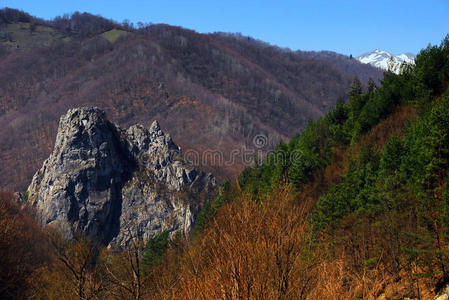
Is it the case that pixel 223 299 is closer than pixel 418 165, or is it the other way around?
pixel 223 299

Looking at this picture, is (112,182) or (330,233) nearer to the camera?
(330,233)

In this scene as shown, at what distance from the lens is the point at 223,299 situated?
300 inches

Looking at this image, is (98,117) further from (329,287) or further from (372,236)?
(329,287)

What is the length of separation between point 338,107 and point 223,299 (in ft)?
153

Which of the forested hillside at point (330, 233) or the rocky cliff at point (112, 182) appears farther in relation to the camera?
the rocky cliff at point (112, 182)

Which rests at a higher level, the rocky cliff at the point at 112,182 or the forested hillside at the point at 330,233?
the forested hillside at the point at 330,233

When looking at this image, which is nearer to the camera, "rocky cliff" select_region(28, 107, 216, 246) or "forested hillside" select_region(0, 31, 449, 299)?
"forested hillside" select_region(0, 31, 449, 299)

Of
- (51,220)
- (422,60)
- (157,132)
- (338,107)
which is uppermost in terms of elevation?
(422,60)

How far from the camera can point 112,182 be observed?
430 ft

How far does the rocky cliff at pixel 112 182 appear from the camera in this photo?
12006cm

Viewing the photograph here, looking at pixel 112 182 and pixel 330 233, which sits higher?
pixel 330 233

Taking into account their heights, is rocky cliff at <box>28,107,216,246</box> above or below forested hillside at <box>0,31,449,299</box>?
below

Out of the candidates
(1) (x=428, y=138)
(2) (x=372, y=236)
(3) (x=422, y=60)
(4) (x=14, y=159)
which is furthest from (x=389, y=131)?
(4) (x=14, y=159)

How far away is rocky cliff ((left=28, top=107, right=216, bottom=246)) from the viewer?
120 metres
